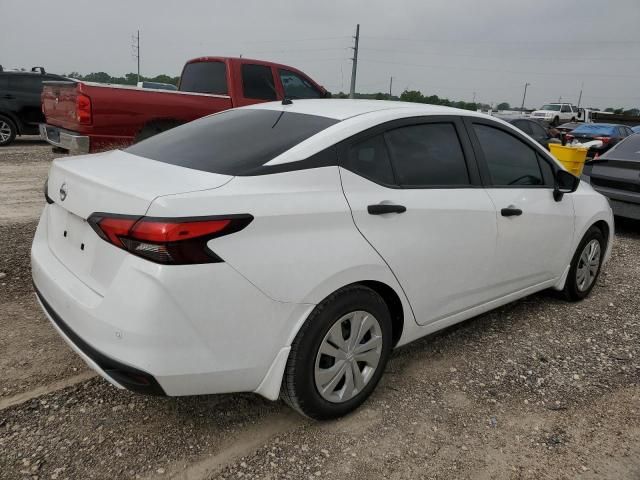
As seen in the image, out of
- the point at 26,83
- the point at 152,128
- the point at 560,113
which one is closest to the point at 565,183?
the point at 152,128

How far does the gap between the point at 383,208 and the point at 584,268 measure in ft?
8.86

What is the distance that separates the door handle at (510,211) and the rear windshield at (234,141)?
4.28 feet

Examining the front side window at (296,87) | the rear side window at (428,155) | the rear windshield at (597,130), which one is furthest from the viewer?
the rear windshield at (597,130)

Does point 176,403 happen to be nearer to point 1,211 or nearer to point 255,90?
point 1,211

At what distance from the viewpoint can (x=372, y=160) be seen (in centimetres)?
266

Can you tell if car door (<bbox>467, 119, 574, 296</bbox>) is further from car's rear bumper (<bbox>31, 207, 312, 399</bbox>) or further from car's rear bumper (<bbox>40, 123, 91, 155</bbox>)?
car's rear bumper (<bbox>40, 123, 91, 155</bbox>)

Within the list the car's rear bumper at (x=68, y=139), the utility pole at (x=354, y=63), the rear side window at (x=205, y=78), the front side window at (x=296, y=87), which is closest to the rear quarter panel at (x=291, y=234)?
the car's rear bumper at (x=68, y=139)

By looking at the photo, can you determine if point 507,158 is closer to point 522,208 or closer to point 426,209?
point 522,208

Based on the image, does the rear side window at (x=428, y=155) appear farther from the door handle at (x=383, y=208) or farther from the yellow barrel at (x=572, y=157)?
the yellow barrel at (x=572, y=157)

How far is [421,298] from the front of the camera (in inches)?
112

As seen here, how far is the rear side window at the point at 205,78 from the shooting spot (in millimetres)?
7996

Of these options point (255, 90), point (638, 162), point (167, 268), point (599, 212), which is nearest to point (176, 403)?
point (167, 268)

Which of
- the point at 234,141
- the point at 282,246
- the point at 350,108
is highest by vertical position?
the point at 350,108

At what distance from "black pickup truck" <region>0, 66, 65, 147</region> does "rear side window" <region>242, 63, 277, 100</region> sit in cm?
660
